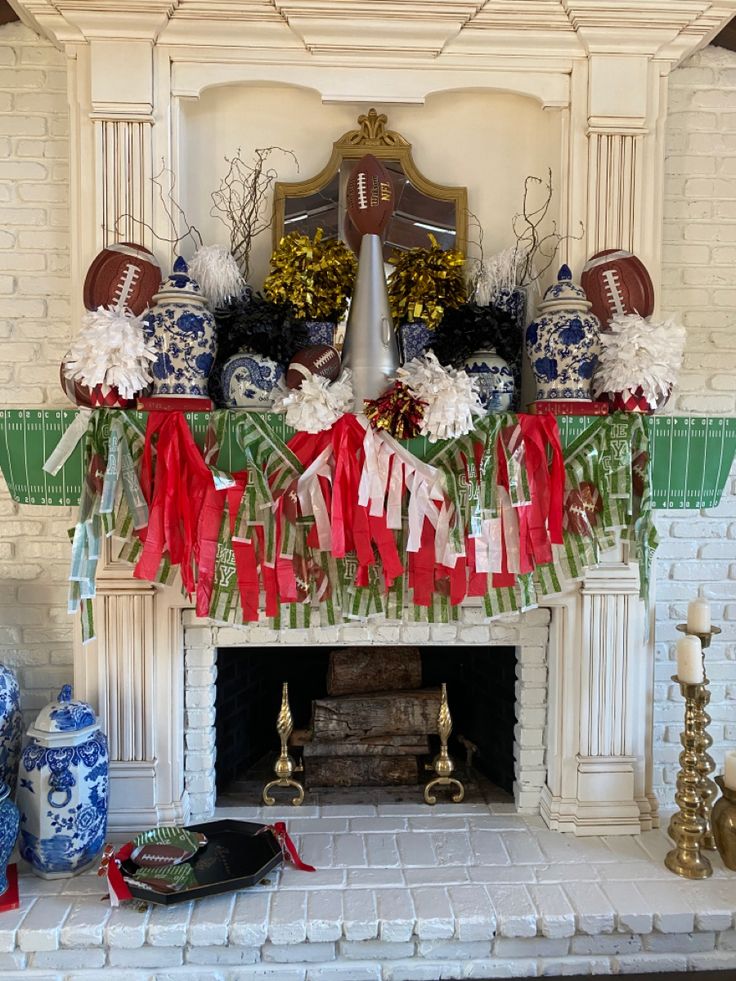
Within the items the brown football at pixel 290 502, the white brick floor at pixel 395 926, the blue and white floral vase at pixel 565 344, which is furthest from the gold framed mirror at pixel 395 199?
the white brick floor at pixel 395 926

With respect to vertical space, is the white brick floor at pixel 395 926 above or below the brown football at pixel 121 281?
below

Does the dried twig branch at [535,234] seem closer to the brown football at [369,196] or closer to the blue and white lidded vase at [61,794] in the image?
the brown football at [369,196]

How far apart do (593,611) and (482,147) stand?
1.46m

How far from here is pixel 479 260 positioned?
7.32 ft

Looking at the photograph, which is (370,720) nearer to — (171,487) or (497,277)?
(171,487)

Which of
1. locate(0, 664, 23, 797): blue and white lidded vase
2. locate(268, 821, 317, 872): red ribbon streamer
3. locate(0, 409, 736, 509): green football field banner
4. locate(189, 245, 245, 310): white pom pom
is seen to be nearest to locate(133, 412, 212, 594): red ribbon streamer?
locate(0, 409, 736, 509): green football field banner

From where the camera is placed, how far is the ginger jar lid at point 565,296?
1.96m

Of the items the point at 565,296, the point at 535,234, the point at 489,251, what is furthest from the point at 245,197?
the point at 565,296

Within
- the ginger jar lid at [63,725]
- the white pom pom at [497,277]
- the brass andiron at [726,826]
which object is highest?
the white pom pom at [497,277]

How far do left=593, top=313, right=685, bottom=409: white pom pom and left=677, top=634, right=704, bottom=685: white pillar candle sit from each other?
65 cm

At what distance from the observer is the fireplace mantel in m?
2.01

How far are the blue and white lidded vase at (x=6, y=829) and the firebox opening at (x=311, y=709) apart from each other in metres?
0.61

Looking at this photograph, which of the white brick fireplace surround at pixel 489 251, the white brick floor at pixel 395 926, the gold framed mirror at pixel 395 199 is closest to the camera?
the white brick floor at pixel 395 926

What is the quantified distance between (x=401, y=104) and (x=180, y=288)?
0.89 m
